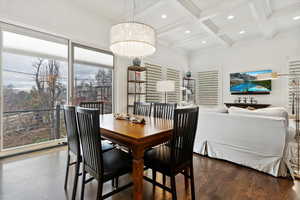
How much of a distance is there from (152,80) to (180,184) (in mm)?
3862

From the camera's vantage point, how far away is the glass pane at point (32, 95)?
274 centimetres

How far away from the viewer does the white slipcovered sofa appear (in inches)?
82.0

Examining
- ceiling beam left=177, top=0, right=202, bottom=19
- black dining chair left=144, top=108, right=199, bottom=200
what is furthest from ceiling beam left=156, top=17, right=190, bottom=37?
black dining chair left=144, top=108, right=199, bottom=200

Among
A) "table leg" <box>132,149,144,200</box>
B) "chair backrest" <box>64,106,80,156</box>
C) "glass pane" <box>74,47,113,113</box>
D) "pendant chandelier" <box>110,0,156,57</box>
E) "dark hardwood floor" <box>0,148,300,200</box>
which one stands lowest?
"dark hardwood floor" <box>0,148,300,200</box>

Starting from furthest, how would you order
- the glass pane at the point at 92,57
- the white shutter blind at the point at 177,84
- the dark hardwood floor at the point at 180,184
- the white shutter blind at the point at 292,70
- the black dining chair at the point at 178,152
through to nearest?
the white shutter blind at the point at 177,84 → the white shutter blind at the point at 292,70 → the glass pane at the point at 92,57 → the dark hardwood floor at the point at 180,184 → the black dining chair at the point at 178,152

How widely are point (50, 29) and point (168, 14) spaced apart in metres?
2.62

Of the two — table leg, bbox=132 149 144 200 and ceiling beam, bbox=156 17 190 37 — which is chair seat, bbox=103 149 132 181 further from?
ceiling beam, bbox=156 17 190 37

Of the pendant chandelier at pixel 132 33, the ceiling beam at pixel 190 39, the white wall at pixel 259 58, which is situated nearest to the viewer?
the pendant chandelier at pixel 132 33

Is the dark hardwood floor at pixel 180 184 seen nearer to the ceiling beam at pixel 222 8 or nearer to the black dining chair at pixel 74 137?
the black dining chair at pixel 74 137

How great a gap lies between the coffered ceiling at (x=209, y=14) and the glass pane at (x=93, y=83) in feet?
3.93

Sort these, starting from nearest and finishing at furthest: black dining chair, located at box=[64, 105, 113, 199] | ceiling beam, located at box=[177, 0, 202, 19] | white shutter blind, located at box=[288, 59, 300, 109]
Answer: black dining chair, located at box=[64, 105, 113, 199]
ceiling beam, located at box=[177, 0, 202, 19]
white shutter blind, located at box=[288, 59, 300, 109]

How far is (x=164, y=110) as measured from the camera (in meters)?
2.45

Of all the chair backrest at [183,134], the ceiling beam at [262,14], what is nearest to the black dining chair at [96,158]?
the chair backrest at [183,134]

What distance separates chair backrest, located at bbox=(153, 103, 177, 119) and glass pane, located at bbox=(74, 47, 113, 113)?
2.00 metres
